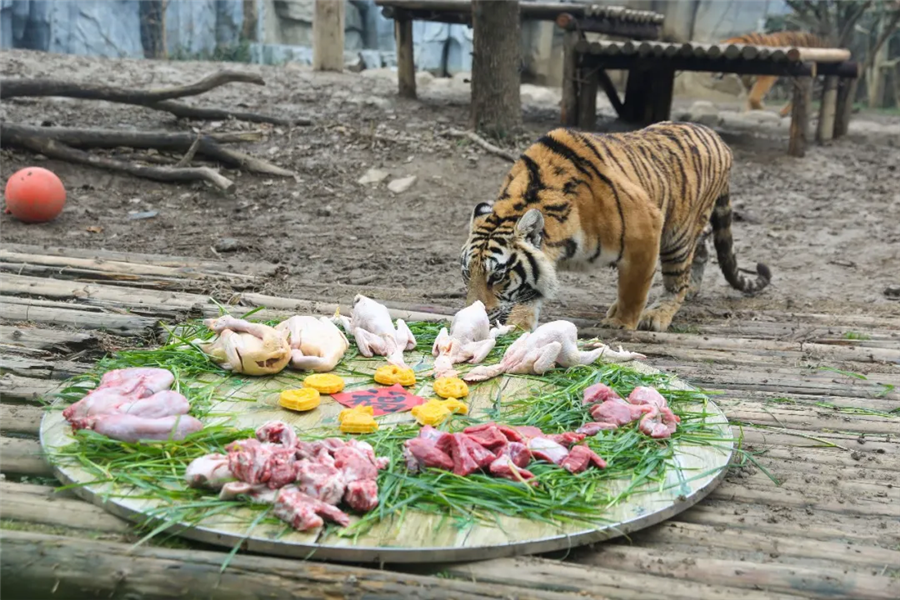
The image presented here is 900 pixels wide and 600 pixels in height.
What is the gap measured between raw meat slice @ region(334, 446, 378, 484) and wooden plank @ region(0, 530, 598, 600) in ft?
Result: 1.05

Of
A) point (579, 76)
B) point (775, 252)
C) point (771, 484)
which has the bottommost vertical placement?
point (775, 252)

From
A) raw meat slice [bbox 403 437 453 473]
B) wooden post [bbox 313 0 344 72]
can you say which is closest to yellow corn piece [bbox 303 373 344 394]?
raw meat slice [bbox 403 437 453 473]

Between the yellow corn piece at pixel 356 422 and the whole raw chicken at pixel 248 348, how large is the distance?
517 millimetres

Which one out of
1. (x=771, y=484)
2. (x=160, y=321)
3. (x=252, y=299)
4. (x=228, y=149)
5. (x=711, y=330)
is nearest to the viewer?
(x=771, y=484)

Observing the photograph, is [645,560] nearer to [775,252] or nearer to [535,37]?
[775,252]

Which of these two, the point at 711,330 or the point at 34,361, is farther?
the point at 711,330

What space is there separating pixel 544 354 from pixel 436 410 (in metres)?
0.59

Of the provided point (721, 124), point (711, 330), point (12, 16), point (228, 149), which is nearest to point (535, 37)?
point (721, 124)

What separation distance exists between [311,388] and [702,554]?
1.38 m

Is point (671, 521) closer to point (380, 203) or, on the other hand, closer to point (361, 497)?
point (361, 497)

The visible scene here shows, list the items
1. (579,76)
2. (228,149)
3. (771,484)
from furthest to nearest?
(579,76) → (228,149) → (771,484)

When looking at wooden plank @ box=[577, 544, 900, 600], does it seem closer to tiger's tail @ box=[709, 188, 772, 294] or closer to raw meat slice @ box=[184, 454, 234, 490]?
raw meat slice @ box=[184, 454, 234, 490]

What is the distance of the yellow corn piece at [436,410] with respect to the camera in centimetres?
→ 290

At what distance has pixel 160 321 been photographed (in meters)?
3.88
